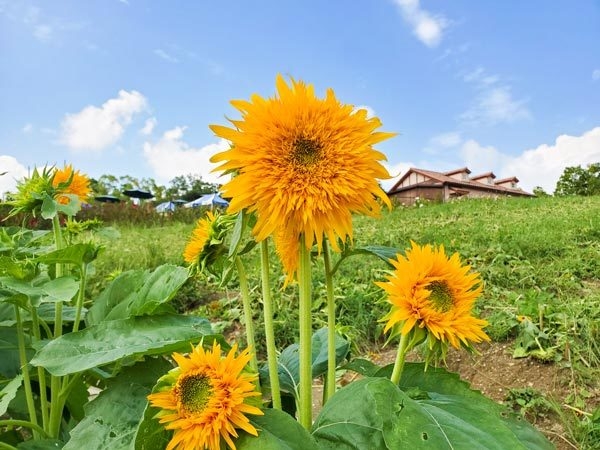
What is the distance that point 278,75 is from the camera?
977 mm

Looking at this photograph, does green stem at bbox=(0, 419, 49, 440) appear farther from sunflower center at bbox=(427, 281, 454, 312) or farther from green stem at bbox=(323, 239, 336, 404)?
sunflower center at bbox=(427, 281, 454, 312)

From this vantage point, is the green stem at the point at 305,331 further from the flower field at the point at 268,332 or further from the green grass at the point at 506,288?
the green grass at the point at 506,288

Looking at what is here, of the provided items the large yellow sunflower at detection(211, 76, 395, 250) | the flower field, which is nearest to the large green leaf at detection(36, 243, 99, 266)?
the flower field

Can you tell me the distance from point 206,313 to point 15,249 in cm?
222

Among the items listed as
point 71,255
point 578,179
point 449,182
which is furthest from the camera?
point 578,179

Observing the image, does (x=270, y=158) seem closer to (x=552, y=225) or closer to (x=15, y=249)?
(x=15, y=249)

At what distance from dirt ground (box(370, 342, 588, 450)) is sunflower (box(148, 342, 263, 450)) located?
59.3 inches

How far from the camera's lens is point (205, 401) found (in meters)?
0.95

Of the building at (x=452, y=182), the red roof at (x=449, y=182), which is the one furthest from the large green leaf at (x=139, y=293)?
the red roof at (x=449, y=182)

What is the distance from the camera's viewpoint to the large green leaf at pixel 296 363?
132cm

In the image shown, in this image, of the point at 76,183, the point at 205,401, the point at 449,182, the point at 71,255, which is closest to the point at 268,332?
the point at 205,401

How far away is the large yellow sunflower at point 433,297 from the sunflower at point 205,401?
338 mm

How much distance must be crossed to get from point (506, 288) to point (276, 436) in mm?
2790

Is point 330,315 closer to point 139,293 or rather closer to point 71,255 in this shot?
point 139,293
